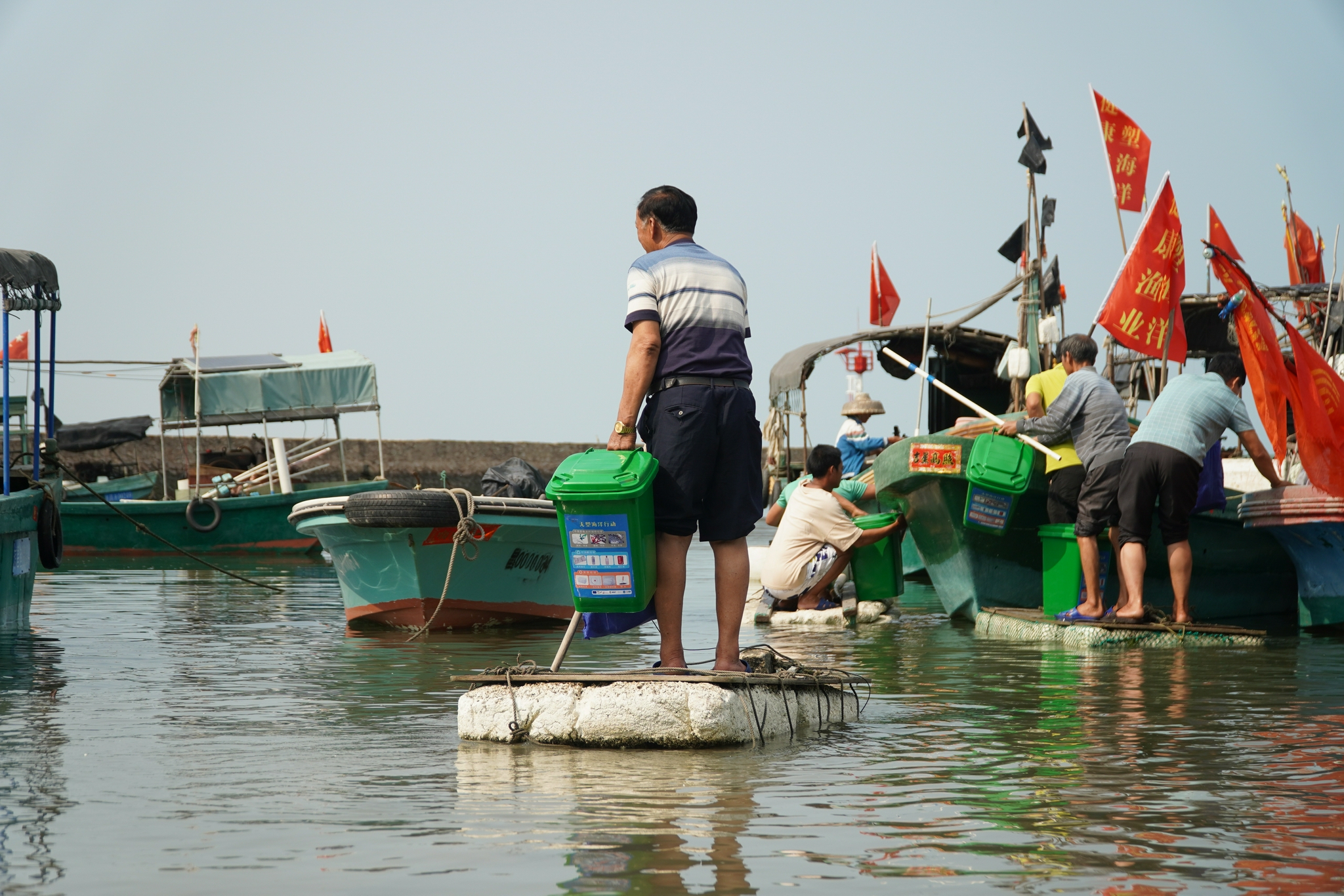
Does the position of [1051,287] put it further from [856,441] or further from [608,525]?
[608,525]

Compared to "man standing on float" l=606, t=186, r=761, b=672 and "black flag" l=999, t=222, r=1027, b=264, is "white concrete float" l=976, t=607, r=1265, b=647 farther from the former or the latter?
"black flag" l=999, t=222, r=1027, b=264

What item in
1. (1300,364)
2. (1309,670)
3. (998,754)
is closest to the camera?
(998,754)

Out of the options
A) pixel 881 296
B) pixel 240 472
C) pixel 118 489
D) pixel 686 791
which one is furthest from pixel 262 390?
pixel 686 791

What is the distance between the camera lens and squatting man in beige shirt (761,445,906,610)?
31.3 feet

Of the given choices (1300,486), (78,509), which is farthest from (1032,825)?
(78,509)

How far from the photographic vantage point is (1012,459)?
912 cm

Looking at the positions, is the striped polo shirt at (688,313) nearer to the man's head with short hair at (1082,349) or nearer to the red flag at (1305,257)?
the man's head with short hair at (1082,349)

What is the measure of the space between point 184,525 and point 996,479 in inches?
590

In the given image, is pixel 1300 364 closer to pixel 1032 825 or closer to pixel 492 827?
pixel 1032 825

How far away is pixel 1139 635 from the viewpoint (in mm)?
8055

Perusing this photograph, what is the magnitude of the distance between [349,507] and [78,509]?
12.8m

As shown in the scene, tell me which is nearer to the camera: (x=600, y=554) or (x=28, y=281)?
(x=600, y=554)

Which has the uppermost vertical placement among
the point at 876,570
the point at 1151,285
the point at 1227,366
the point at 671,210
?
the point at 1151,285

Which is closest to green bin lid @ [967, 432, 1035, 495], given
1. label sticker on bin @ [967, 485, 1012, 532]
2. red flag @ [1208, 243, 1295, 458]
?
label sticker on bin @ [967, 485, 1012, 532]
